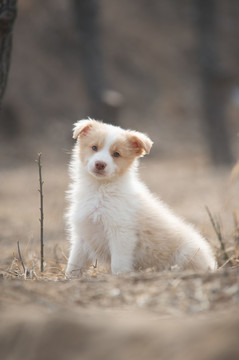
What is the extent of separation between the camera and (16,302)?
8.23 feet

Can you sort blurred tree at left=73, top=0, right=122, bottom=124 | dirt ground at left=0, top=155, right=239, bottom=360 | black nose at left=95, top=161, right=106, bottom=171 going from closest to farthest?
dirt ground at left=0, top=155, right=239, bottom=360 → black nose at left=95, top=161, right=106, bottom=171 → blurred tree at left=73, top=0, right=122, bottom=124

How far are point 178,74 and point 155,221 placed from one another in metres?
14.8

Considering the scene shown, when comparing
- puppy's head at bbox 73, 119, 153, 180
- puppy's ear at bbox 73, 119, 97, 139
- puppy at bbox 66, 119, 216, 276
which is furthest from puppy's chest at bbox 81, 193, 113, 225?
puppy's ear at bbox 73, 119, 97, 139

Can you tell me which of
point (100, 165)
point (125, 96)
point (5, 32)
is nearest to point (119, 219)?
point (100, 165)

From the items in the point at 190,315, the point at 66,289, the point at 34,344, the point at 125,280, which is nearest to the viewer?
the point at 34,344

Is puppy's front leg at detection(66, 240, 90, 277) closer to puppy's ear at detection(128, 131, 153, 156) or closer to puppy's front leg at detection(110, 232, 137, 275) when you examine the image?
puppy's front leg at detection(110, 232, 137, 275)

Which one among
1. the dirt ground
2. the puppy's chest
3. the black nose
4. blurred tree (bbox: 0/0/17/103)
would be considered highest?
blurred tree (bbox: 0/0/17/103)

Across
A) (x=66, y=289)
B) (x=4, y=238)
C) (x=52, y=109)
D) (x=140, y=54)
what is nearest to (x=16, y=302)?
(x=66, y=289)

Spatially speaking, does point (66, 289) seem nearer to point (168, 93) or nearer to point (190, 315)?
point (190, 315)

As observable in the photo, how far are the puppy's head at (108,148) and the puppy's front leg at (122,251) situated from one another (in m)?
0.54

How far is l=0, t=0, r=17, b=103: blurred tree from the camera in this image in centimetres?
412

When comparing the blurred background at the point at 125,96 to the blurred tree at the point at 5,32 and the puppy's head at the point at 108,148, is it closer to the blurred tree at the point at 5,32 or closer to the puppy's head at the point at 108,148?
the puppy's head at the point at 108,148

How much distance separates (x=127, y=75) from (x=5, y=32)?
13601 millimetres

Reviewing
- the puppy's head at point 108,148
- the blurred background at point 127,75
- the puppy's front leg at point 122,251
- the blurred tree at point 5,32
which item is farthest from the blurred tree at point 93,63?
the puppy's front leg at point 122,251
